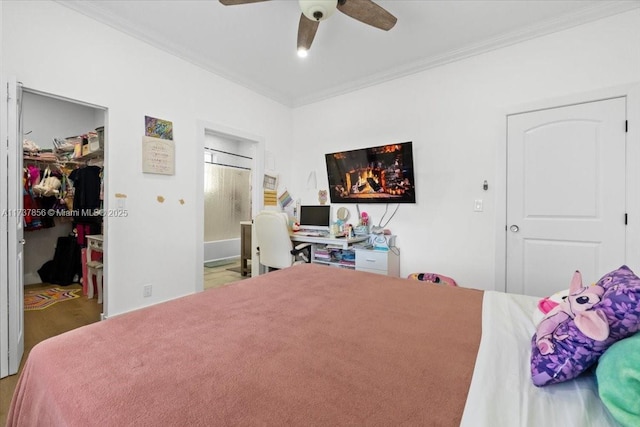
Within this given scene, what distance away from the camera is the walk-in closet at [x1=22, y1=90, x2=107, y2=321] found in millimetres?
3465

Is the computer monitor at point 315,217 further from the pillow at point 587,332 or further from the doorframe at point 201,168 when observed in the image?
the pillow at point 587,332

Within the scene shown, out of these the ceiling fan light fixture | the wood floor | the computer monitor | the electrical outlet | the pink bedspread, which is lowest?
the wood floor

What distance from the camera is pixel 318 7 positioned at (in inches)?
69.5

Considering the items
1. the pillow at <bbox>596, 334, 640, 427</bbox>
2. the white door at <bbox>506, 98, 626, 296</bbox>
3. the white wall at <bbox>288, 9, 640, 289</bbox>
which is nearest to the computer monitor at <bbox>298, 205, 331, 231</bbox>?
the white wall at <bbox>288, 9, 640, 289</bbox>

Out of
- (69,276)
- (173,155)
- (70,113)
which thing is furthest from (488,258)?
(70,113)

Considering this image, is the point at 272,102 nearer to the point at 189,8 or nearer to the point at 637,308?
the point at 189,8

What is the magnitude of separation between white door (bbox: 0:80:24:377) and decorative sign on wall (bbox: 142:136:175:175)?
2.70 feet

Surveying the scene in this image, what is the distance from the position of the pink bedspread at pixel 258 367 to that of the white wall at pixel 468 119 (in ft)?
5.53

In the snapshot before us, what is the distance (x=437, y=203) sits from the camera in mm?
3039

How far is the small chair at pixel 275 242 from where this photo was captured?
10.4 feet

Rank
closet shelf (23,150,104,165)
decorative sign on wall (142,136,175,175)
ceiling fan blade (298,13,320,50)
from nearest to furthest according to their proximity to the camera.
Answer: ceiling fan blade (298,13,320,50)
decorative sign on wall (142,136,175,175)
closet shelf (23,150,104,165)

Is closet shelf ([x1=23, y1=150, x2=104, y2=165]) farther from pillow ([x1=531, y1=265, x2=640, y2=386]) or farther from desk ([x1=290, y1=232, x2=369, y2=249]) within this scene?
pillow ([x1=531, y1=265, x2=640, y2=386])

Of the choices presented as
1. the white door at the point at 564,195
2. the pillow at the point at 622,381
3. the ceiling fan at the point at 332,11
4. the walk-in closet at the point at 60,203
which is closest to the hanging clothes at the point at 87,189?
the walk-in closet at the point at 60,203

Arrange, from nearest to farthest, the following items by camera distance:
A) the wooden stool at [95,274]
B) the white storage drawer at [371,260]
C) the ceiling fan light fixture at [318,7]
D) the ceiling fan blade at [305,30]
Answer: the ceiling fan light fixture at [318,7] → the ceiling fan blade at [305,30] → the white storage drawer at [371,260] → the wooden stool at [95,274]
